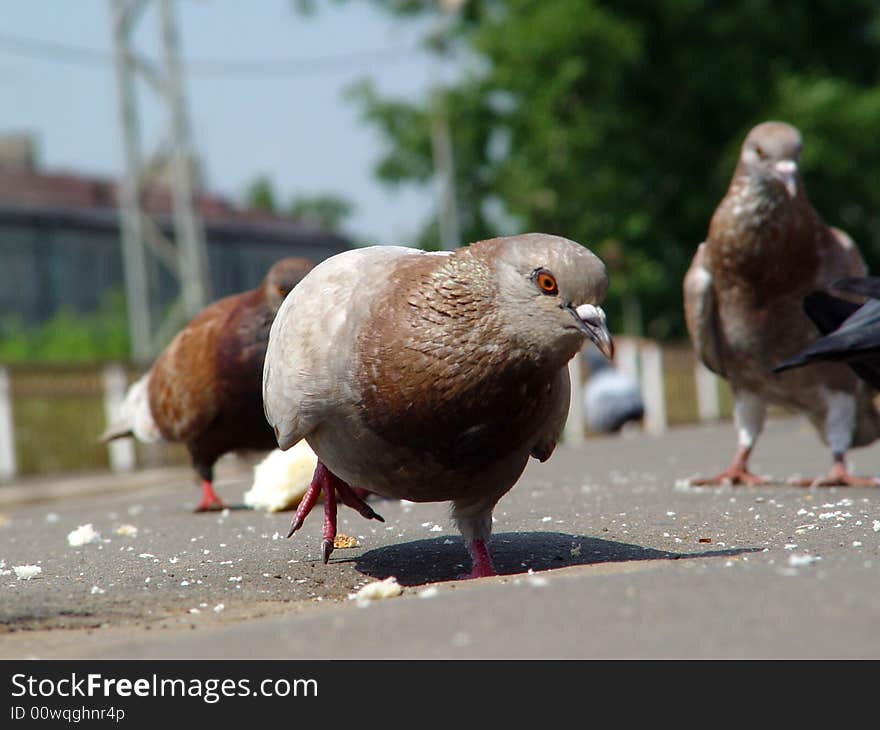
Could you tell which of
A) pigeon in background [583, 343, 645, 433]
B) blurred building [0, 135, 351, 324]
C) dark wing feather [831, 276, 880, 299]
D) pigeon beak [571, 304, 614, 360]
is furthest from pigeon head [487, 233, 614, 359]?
blurred building [0, 135, 351, 324]

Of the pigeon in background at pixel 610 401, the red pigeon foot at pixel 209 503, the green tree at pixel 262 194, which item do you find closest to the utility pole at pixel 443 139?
the pigeon in background at pixel 610 401

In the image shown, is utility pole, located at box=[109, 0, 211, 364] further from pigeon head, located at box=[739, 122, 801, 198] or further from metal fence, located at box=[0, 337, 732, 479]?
pigeon head, located at box=[739, 122, 801, 198]

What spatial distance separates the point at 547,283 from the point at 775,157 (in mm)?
3544

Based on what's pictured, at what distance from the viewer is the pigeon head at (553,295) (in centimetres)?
374

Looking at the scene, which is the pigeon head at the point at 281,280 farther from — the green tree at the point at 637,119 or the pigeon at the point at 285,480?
the green tree at the point at 637,119

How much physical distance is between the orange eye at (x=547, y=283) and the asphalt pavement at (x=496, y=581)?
0.79 meters

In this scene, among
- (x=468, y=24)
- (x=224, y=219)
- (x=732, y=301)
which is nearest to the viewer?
(x=732, y=301)

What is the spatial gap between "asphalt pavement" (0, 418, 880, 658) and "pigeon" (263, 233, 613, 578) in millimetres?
369

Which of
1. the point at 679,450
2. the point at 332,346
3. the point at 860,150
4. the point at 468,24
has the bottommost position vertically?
the point at 679,450
